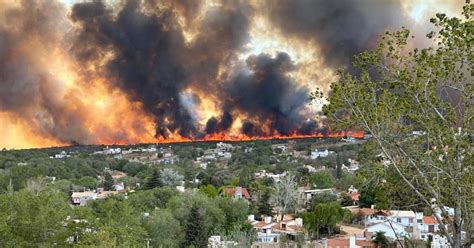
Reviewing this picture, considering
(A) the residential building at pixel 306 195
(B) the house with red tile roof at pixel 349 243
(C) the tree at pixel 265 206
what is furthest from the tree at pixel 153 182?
(B) the house with red tile roof at pixel 349 243

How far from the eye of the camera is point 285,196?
4200cm

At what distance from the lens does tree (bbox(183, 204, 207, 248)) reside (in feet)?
93.6

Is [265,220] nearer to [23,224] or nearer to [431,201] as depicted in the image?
[23,224]

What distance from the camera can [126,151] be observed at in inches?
4306

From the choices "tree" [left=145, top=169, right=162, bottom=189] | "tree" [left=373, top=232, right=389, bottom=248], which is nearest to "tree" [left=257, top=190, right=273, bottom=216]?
"tree" [left=145, top=169, right=162, bottom=189]

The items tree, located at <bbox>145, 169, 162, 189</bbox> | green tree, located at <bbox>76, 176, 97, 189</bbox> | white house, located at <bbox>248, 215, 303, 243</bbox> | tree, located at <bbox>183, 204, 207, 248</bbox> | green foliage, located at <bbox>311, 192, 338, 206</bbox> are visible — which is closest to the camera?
tree, located at <bbox>183, 204, 207, 248</bbox>

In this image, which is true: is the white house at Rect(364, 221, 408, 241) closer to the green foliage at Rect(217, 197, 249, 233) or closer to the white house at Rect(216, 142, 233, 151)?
the green foliage at Rect(217, 197, 249, 233)

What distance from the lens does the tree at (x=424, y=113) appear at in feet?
24.0

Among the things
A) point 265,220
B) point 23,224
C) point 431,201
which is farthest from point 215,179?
point 431,201

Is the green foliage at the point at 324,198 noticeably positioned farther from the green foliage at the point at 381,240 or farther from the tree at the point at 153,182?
the tree at the point at 153,182

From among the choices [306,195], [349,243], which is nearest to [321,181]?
[306,195]

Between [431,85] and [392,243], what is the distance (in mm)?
22045

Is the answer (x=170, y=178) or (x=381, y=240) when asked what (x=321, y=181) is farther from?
(x=381, y=240)

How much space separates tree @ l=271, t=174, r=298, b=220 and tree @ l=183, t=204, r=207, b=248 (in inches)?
509
